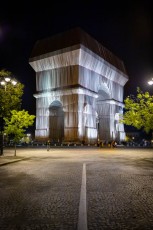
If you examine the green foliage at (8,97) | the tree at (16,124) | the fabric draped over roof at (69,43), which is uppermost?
the fabric draped over roof at (69,43)

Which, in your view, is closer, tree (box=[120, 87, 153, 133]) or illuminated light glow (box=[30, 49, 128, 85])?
tree (box=[120, 87, 153, 133])

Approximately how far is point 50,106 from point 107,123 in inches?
620

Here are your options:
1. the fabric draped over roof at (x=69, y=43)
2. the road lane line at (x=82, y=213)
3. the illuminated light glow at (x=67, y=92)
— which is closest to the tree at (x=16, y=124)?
the road lane line at (x=82, y=213)

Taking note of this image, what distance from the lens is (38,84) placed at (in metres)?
69.1

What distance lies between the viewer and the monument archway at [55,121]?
2682 inches

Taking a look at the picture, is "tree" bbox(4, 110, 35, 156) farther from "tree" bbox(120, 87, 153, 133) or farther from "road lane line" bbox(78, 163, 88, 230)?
"road lane line" bbox(78, 163, 88, 230)

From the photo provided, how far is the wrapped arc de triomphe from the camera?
201ft

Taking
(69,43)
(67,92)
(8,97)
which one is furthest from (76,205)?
(69,43)

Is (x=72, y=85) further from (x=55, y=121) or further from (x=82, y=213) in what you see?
(x=82, y=213)

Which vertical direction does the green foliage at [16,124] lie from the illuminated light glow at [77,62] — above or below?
below

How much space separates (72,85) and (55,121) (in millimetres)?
11089

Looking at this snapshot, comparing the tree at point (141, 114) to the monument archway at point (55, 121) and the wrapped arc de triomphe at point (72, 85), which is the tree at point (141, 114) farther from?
the monument archway at point (55, 121)

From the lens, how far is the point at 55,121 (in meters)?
69.2

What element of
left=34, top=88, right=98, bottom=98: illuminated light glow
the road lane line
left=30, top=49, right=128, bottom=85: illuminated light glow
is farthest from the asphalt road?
left=30, top=49, right=128, bottom=85: illuminated light glow
